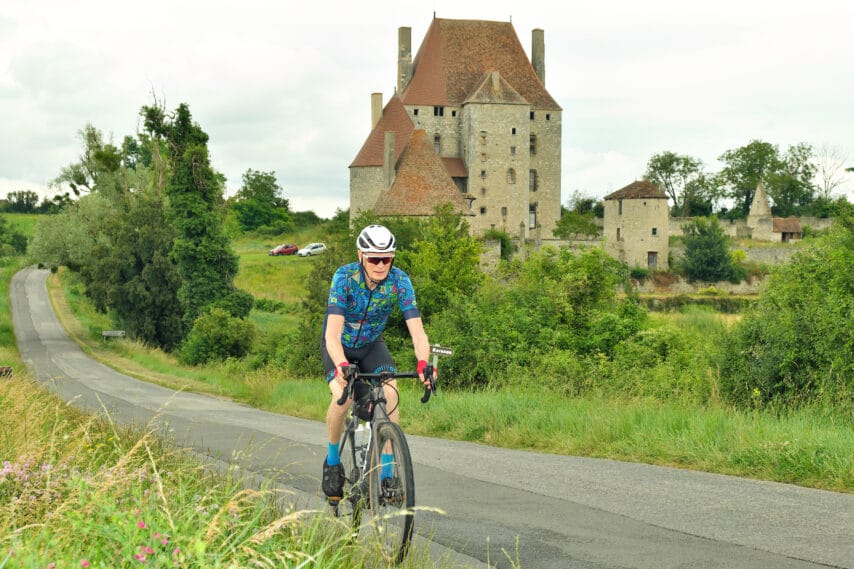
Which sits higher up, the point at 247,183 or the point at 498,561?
the point at 247,183

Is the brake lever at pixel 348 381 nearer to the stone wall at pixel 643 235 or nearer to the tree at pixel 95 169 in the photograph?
the tree at pixel 95 169

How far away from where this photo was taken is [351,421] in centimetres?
630

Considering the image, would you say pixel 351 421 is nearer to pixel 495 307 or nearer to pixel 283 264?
pixel 495 307

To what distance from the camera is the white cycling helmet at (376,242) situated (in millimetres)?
6043

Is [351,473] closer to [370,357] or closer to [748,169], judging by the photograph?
[370,357]

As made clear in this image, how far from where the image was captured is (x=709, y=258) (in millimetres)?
82812

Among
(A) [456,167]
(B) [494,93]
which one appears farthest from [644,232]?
(B) [494,93]

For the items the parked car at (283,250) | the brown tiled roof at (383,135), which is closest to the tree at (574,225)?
the brown tiled roof at (383,135)

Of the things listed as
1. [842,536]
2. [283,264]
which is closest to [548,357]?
[842,536]

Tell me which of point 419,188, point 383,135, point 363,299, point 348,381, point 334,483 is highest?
point 383,135

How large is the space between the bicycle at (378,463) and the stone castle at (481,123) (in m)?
72.2

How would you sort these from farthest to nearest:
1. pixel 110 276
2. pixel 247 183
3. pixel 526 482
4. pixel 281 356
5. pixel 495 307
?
pixel 247 183, pixel 110 276, pixel 281 356, pixel 495 307, pixel 526 482

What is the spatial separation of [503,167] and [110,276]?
4556 cm

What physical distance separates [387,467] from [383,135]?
255 feet
